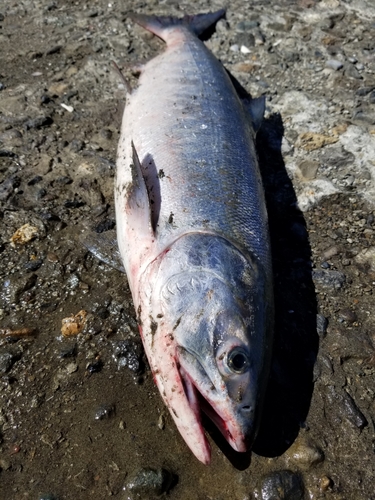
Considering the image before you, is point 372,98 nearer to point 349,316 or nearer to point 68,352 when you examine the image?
point 349,316

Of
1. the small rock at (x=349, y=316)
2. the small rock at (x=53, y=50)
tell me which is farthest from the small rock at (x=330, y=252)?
the small rock at (x=53, y=50)

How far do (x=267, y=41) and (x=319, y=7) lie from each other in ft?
3.37

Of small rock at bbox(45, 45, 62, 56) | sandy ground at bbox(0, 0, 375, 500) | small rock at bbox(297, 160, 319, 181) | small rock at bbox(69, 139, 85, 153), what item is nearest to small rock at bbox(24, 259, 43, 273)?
sandy ground at bbox(0, 0, 375, 500)

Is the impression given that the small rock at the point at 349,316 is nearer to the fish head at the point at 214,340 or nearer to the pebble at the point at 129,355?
the fish head at the point at 214,340

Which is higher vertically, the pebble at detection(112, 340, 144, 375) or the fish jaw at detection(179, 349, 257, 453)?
the fish jaw at detection(179, 349, 257, 453)

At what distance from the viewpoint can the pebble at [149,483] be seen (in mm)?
2469

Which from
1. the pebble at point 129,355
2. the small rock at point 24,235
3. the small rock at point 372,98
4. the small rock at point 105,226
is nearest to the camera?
the pebble at point 129,355

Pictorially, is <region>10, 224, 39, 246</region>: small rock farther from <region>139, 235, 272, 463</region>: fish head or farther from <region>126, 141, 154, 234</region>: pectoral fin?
<region>139, 235, 272, 463</region>: fish head

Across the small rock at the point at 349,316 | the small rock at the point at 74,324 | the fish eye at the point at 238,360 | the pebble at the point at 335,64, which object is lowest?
the small rock at the point at 349,316

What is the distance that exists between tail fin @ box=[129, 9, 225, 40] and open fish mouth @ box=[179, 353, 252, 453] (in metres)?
4.04

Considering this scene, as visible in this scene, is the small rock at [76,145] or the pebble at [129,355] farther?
the small rock at [76,145]

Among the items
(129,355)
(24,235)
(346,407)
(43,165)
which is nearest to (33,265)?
(24,235)

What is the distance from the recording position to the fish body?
253cm

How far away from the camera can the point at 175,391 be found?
8.42ft
